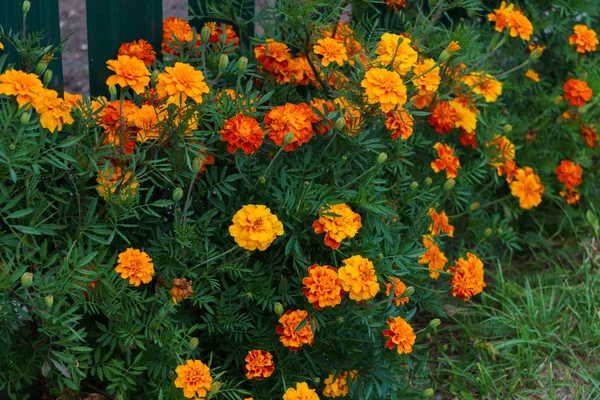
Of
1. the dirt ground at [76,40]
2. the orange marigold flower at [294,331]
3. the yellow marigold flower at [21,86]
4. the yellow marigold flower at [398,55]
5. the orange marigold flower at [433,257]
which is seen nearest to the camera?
the yellow marigold flower at [21,86]

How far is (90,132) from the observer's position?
2.14 m

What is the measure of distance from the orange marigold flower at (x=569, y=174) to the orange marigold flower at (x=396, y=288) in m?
1.15

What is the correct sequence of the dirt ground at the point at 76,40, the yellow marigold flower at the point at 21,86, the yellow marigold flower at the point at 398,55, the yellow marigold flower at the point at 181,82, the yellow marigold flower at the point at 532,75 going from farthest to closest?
the dirt ground at the point at 76,40 → the yellow marigold flower at the point at 532,75 → the yellow marigold flower at the point at 398,55 → the yellow marigold flower at the point at 181,82 → the yellow marigold flower at the point at 21,86

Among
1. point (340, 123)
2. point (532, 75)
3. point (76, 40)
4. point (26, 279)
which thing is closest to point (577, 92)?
point (532, 75)

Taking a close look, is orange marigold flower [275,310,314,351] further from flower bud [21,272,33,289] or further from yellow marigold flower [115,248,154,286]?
flower bud [21,272,33,289]

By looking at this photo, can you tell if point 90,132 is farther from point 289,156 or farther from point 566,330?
point 566,330

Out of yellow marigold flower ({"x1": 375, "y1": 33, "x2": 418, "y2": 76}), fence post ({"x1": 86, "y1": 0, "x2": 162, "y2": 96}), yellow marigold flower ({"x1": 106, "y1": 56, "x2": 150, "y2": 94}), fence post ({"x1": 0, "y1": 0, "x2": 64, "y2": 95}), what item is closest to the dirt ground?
fence post ({"x1": 86, "y1": 0, "x2": 162, "y2": 96})

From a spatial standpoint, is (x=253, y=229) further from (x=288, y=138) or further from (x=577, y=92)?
(x=577, y=92)

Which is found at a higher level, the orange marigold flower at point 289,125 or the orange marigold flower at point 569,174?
the orange marigold flower at point 289,125

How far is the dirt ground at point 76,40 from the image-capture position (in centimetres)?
451

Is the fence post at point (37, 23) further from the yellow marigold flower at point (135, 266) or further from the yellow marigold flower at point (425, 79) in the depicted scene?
the yellow marigold flower at point (425, 79)

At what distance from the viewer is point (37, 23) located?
2.30 m

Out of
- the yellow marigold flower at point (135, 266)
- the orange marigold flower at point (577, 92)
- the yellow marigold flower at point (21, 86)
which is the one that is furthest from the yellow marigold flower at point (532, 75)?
the yellow marigold flower at point (21, 86)

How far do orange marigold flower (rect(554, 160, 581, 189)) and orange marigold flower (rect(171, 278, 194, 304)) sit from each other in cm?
174
